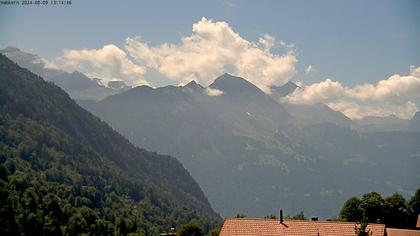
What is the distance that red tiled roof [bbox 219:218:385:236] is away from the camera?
6372 cm

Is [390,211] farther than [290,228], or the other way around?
[390,211]

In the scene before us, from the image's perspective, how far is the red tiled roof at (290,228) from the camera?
63719mm

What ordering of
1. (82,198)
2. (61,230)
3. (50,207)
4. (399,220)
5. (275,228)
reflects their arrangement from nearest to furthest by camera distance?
(275,228)
(399,220)
(61,230)
(50,207)
(82,198)

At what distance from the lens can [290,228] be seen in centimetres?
6625

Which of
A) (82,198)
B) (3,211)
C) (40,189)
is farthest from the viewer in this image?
(82,198)

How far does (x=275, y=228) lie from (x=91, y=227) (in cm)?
7808

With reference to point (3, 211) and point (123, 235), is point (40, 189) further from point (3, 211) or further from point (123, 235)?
point (3, 211)

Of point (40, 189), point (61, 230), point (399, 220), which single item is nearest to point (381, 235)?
point (399, 220)

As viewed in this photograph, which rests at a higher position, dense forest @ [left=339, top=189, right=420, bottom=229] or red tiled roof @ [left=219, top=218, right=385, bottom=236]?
dense forest @ [left=339, top=189, right=420, bottom=229]

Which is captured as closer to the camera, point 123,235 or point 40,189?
point 123,235

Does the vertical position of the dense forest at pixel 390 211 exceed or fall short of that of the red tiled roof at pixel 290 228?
it exceeds it

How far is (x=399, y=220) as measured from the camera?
104 meters

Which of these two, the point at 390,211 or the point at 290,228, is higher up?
the point at 390,211

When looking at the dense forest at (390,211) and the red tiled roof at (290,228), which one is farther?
the dense forest at (390,211)
